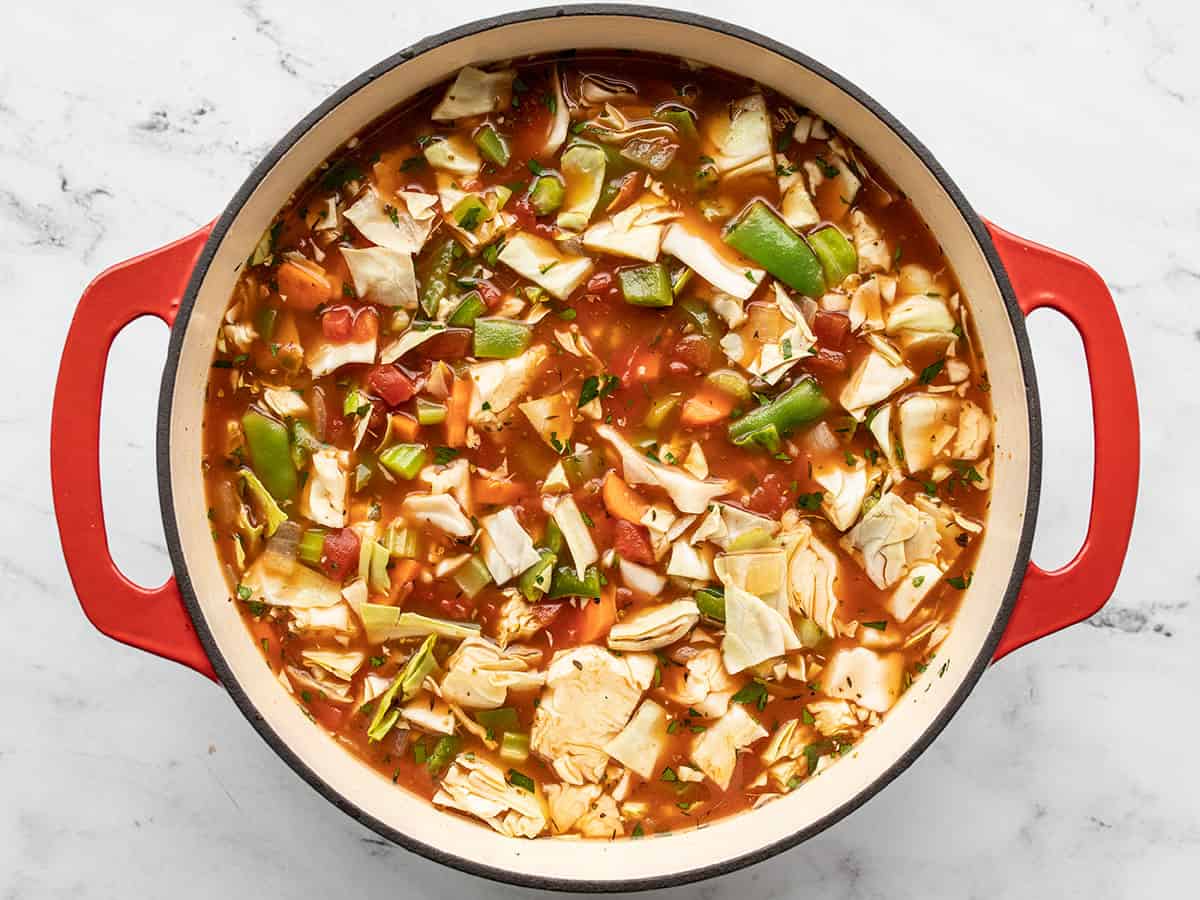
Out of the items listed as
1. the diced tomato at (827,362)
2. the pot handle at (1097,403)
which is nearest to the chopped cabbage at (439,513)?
the diced tomato at (827,362)

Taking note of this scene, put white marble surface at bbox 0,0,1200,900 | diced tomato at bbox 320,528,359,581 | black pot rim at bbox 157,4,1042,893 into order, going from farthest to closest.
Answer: white marble surface at bbox 0,0,1200,900 < diced tomato at bbox 320,528,359,581 < black pot rim at bbox 157,4,1042,893

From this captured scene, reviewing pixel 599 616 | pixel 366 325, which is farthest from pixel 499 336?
pixel 599 616

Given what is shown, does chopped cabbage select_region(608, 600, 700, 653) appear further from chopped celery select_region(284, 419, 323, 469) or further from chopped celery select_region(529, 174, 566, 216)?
chopped celery select_region(529, 174, 566, 216)

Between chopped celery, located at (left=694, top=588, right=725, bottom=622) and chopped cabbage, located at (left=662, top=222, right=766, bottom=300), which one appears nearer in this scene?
chopped cabbage, located at (left=662, top=222, right=766, bottom=300)

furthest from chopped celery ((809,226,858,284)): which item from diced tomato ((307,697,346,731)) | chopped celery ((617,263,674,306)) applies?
diced tomato ((307,697,346,731))

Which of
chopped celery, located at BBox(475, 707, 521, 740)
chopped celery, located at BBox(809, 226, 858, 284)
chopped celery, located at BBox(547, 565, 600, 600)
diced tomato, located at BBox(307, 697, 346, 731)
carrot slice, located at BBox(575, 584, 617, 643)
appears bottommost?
diced tomato, located at BBox(307, 697, 346, 731)

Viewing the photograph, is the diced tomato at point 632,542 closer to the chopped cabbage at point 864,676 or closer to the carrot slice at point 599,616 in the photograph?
the carrot slice at point 599,616
